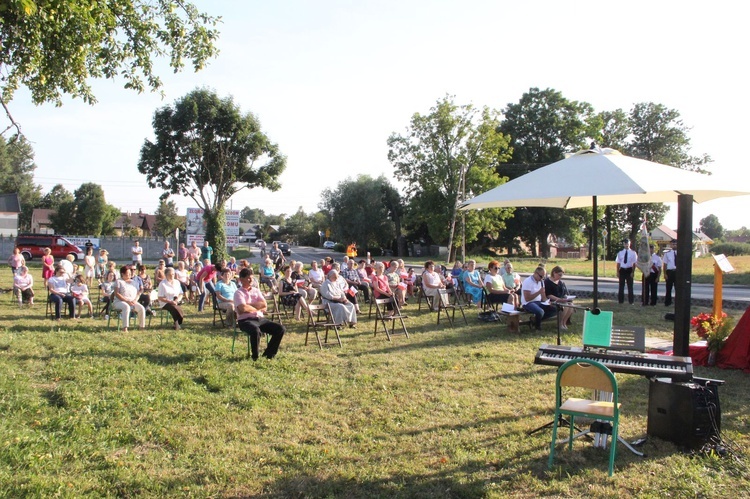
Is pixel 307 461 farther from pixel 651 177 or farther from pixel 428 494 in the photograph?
pixel 651 177

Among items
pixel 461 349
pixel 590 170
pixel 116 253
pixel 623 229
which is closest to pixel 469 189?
pixel 623 229

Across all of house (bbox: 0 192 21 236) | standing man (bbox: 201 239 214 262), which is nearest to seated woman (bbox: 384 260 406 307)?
standing man (bbox: 201 239 214 262)

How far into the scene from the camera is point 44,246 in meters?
31.7

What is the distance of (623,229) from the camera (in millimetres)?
50719

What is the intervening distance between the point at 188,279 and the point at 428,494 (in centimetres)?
1192

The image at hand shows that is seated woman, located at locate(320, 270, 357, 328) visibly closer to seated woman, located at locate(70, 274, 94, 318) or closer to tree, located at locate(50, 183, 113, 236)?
seated woman, located at locate(70, 274, 94, 318)

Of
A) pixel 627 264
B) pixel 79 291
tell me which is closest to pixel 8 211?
pixel 79 291

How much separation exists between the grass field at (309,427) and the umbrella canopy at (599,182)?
2.24 m

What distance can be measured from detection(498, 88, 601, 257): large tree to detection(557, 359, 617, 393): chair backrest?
4075cm

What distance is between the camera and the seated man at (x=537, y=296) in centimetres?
1031

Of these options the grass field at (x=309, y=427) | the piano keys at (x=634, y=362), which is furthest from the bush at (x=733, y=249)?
the piano keys at (x=634, y=362)

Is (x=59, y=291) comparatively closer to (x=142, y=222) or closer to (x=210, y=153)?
(x=210, y=153)

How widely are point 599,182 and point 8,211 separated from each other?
2429 inches

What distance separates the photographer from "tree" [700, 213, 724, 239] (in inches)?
4634
